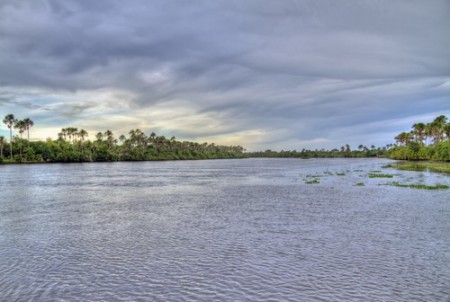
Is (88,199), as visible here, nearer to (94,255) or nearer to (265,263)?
(94,255)

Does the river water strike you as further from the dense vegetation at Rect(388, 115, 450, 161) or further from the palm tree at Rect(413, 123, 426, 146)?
the palm tree at Rect(413, 123, 426, 146)

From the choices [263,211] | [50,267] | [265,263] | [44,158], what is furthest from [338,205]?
[44,158]

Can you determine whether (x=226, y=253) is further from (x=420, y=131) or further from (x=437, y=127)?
(x=420, y=131)

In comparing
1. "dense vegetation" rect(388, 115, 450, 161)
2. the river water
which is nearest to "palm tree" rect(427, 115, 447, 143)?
"dense vegetation" rect(388, 115, 450, 161)

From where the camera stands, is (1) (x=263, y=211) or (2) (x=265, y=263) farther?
(1) (x=263, y=211)

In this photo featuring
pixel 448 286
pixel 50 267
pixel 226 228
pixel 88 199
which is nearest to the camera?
pixel 448 286

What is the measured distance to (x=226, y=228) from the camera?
25047 millimetres

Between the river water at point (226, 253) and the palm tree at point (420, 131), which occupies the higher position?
the palm tree at point (420, 131)

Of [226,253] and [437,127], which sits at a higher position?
[437,127]

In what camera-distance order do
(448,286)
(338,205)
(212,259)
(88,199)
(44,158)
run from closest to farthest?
(448,286)
(212,259)
(338,205)
(88,199)
(44,158)

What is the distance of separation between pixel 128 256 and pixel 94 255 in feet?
6.26

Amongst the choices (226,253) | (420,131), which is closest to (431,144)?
(420,131)

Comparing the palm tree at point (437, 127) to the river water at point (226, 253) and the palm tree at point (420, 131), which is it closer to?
the palm tree at point (420, 131)

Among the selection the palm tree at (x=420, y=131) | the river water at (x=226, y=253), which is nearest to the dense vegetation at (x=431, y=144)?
the palm tree at (x=420, y=131)
